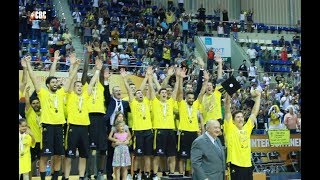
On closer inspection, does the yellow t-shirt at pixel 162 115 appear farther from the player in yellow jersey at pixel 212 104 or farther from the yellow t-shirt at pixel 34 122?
the yellow t-shirt at pixel 34 122

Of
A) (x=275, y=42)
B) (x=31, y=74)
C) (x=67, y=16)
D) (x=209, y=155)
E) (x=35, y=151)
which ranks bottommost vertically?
(x=35, y=151)

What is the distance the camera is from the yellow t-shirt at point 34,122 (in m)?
10.1

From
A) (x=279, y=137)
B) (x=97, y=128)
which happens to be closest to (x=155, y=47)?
(x=279, y=137)

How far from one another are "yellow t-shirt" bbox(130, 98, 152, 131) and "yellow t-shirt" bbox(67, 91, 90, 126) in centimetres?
103

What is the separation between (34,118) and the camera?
10188mm

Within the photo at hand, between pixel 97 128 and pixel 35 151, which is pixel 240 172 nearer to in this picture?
pixel 97 128

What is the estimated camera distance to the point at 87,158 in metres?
10.2

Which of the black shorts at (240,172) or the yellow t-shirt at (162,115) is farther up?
the yellow t-shirt at (162,115)

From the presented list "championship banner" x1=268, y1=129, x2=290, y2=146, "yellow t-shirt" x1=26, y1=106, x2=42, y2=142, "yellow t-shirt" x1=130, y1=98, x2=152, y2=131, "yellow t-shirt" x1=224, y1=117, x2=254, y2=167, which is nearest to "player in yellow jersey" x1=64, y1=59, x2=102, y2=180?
"yellow t-shirt" x1=26, y1=106, x2=42, y2=142

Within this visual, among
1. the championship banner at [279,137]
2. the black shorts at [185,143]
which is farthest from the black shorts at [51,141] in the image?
the championship banner at [279,137]

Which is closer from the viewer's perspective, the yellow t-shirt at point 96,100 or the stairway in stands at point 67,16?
the yellow t-shirt at point 96,100

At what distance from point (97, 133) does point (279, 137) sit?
5126mm

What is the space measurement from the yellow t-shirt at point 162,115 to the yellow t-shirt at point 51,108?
1.95m

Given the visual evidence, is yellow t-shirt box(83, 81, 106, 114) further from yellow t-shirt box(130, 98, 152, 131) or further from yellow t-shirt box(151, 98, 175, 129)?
yellow t-shirt box(151, 98, 175, 129)
